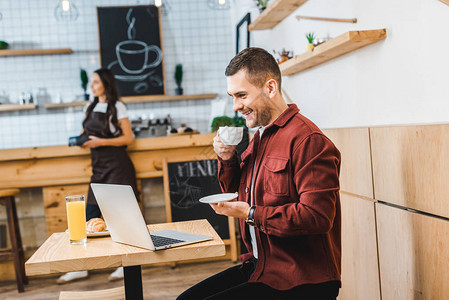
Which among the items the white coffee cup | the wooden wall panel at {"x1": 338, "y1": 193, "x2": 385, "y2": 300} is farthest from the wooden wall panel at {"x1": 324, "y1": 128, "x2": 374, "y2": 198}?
the white coffee cup

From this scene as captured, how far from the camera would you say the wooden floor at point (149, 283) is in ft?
11.0

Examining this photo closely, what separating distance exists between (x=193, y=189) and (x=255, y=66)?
2433 mm

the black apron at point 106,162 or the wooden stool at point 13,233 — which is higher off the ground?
the black apron at point 106,162

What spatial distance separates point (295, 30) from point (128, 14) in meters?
2.69

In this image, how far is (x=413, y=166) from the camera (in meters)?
1.66

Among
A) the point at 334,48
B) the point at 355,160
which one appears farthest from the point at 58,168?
the point at 355,160

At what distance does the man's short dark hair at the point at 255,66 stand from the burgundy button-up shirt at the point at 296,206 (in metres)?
0.14

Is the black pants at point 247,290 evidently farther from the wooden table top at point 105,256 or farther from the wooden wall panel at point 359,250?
the wooden wall panel at point 359,250

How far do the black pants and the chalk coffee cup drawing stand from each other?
13.3 ft

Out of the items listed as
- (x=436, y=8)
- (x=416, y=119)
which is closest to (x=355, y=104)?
(x=416, y=119)

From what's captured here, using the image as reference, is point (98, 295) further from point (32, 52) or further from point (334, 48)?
point (32, 52)

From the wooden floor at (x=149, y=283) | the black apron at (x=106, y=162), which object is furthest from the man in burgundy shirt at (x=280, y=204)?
the black apron at (x=106, y=162)

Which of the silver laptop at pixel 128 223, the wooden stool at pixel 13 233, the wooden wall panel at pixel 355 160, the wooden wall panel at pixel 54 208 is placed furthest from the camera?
the wooden wall panel at pixel 54 208

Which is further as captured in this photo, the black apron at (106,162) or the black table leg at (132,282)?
the black apron at (106,162)
